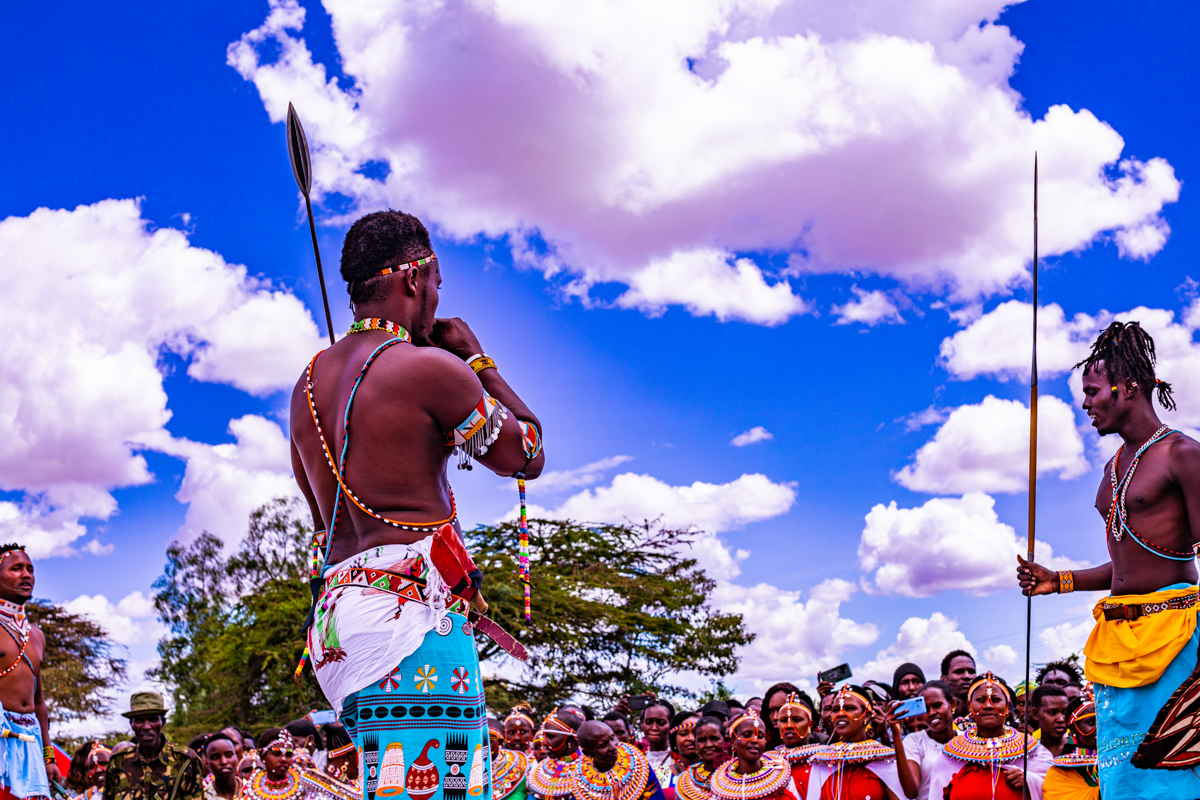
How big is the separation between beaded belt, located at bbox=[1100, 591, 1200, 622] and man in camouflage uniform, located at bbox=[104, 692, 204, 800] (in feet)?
24.3

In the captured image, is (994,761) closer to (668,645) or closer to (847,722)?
(847,722)

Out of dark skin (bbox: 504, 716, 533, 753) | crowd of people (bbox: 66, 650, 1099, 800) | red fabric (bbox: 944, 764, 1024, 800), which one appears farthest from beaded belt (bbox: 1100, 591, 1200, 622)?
dark skin (bbox: 504, 716, 533, 753)

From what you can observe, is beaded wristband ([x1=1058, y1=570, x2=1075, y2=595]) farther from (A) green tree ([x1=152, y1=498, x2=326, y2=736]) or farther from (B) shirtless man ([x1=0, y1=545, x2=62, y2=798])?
(A) green tree ([x1=152, y1=498, x2=326, y2=736])

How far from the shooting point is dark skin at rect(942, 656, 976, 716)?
9688mm

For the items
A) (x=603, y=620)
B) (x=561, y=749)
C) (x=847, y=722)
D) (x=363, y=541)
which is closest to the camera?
(x=363, y=541)

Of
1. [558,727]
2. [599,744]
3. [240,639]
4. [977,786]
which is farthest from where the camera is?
[240,639]

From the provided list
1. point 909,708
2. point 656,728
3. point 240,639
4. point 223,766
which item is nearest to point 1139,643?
point 909,708

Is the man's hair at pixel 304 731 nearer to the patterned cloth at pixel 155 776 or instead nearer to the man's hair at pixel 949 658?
the patterned cloth at pixel 155 776

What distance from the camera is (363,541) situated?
Result: 3217mm

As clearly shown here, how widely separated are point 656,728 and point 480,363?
26.9 feet

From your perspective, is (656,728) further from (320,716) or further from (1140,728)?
(1140,728)

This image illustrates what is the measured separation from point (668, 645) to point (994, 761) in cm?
1833

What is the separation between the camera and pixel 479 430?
3230 mm

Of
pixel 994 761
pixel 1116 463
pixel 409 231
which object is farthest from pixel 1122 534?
pixel 409 231
